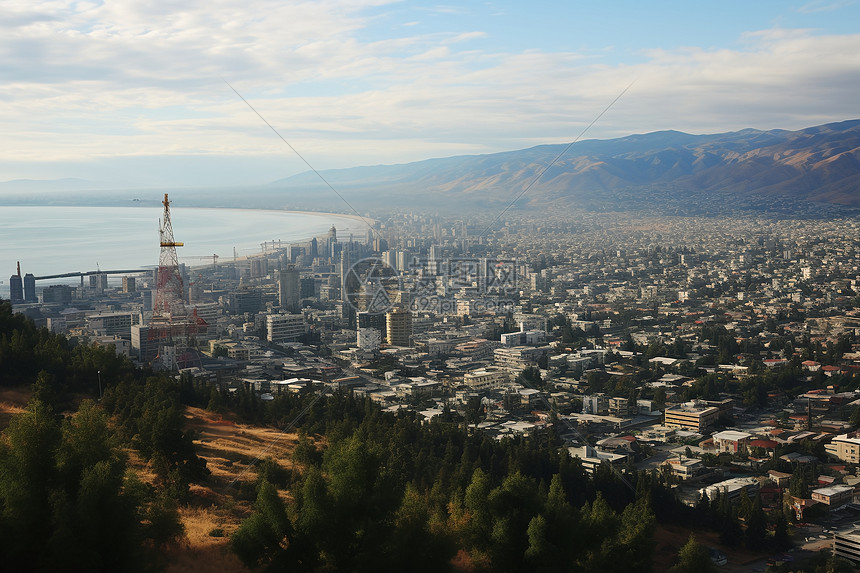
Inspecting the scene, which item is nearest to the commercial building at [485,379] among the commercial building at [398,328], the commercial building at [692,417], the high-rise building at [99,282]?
the commercial building at [398,328]

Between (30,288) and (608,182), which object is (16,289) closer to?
(30,288)

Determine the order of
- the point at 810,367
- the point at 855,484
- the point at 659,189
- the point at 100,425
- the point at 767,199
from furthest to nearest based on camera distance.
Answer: the point at 659,189, the point at 767,199, the point at 810,367, the point at 855,484, the point at 100,425

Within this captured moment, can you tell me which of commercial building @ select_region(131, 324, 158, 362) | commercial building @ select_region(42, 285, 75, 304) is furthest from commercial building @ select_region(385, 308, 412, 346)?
commercial building @ select_region(42, 285, 75, 304)

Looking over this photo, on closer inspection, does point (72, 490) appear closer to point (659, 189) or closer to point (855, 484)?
point (855, 484)

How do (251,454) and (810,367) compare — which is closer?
(251,454)

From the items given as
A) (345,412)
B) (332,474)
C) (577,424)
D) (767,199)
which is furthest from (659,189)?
(332,474)

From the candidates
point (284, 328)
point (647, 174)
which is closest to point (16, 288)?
point (284, 328)

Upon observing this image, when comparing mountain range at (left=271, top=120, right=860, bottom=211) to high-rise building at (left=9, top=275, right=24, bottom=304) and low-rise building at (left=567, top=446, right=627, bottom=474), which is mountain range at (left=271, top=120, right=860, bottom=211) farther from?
low-rise building at (left=567, top=446, right=627, bottom=474)
